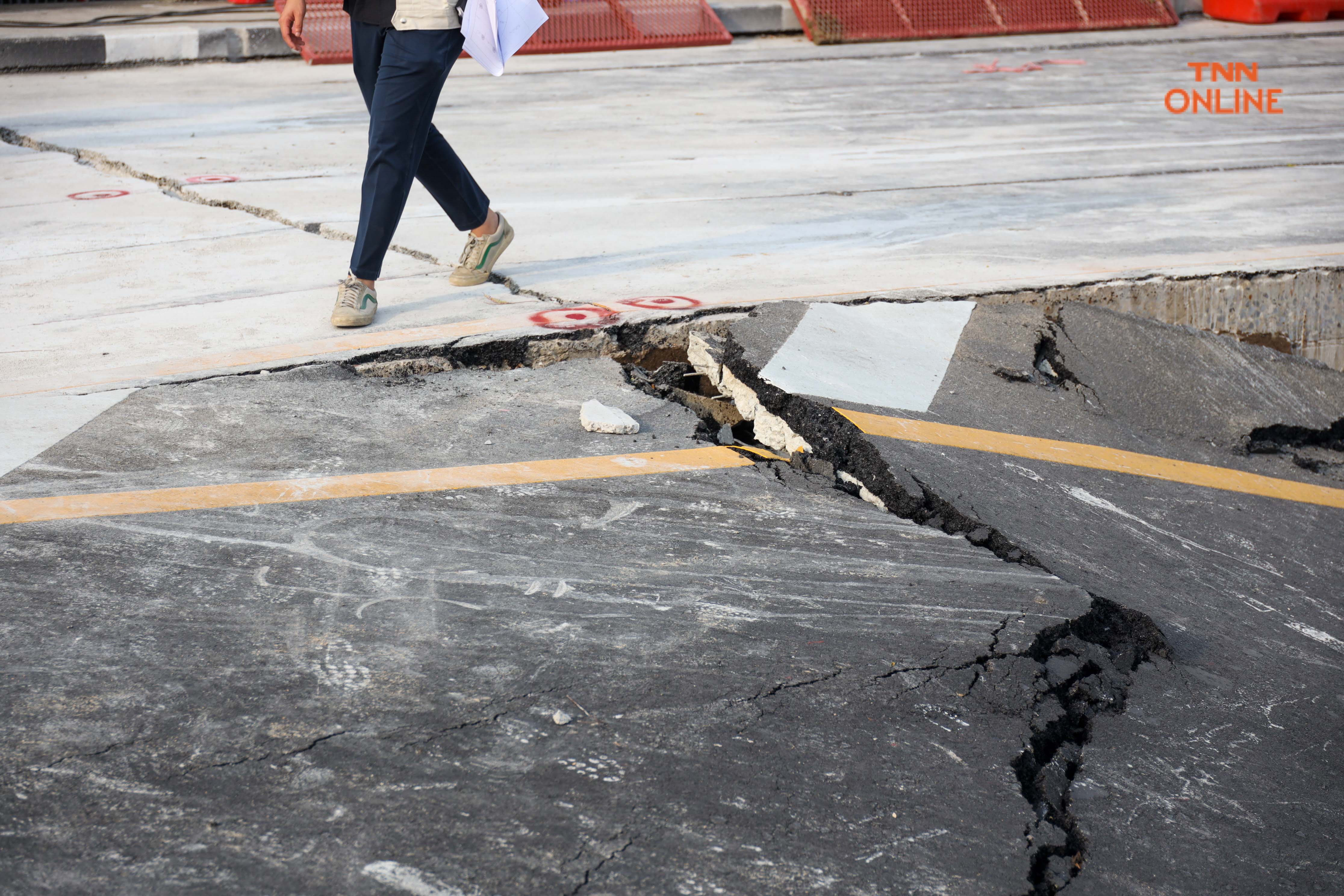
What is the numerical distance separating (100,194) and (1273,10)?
12.9m

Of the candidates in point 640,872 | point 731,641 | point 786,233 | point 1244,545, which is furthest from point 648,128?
point 640,872

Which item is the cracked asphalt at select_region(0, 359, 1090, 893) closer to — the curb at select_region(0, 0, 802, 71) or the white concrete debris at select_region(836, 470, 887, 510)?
the white concrete debris at select_region(836, 470, 887, 510)

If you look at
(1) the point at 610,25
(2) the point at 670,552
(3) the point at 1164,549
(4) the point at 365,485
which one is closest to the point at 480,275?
(4) the point at 365,485

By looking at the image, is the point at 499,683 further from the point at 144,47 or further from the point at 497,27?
the point at 144,47

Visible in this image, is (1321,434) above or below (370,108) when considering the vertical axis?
below

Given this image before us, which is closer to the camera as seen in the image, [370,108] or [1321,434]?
[370,108]

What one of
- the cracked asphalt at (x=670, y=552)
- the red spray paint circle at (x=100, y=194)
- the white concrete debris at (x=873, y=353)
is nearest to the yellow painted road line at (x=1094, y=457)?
the cracked asphalt at (x=670, y=552)

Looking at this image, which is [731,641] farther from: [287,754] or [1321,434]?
[1321,434]

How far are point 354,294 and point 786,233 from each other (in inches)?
93.0

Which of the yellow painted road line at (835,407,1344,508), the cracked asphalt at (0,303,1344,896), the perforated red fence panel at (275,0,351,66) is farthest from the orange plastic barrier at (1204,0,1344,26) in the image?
the cracked asphalt at (0,303,1344,896)

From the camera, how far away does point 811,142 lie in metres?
7.98

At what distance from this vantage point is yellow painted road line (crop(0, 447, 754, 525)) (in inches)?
119

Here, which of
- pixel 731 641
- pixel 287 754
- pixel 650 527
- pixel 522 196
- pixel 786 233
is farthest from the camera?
pixel 522 196

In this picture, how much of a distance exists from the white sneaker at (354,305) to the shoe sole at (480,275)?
54cm
